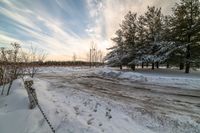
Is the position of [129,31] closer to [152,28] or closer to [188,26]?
[152,28]

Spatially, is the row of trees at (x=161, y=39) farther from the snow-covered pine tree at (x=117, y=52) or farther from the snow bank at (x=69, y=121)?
the snow bank at (x=69, y=121)

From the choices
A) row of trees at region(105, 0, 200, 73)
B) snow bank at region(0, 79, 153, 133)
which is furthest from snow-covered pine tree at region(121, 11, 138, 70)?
snow bank at region(0, 79, 153, 133)

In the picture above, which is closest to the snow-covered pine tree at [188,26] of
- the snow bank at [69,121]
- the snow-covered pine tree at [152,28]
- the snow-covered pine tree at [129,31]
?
the snow-covered pine tree at [152,28]

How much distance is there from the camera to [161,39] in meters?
22.7

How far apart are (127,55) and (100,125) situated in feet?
68.9

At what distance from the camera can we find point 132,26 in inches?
1101

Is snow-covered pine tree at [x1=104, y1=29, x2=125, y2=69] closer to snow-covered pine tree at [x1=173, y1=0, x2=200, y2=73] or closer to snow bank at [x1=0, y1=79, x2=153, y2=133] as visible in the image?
snow-covered pine tree at [x1=173, y1=0, x2=200, y2=73]

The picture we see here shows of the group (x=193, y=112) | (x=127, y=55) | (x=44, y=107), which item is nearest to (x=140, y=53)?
(x=127, y=55)

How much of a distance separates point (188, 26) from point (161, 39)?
3991 mm

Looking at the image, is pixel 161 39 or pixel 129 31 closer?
pixel 161 39

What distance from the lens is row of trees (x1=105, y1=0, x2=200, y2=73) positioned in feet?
61.9

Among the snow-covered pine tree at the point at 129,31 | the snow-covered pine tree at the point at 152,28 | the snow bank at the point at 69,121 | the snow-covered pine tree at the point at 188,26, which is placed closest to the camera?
the snow bank at the point at 69,121

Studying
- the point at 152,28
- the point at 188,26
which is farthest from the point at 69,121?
the point at 152,28

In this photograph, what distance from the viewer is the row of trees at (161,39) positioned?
18.9m
